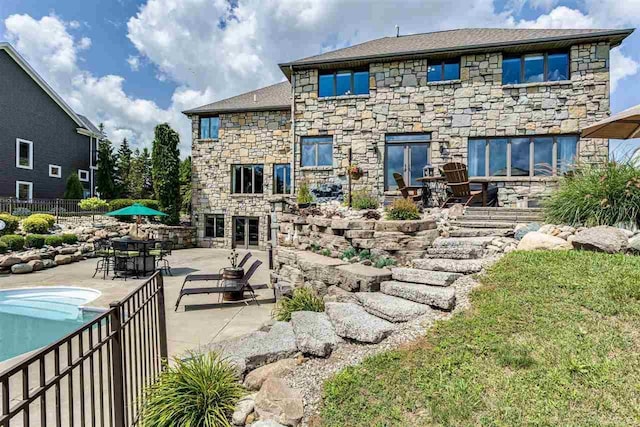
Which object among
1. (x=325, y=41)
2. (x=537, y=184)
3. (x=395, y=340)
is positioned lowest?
(x=395, y=340)

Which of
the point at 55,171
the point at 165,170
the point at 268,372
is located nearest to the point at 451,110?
the point at 268,372

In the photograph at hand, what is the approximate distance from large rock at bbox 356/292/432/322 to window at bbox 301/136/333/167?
9.89 metres

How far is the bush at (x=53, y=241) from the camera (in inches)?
476

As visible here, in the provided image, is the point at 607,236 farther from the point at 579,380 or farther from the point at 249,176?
the point at 249,176

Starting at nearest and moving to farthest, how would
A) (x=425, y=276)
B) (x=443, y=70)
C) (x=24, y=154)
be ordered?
(x=425, y=276) → (x=443, y=70) → (x=24, y=154)

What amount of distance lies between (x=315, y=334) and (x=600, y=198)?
5205mm

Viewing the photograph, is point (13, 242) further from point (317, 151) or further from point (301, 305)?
point (301, 305)

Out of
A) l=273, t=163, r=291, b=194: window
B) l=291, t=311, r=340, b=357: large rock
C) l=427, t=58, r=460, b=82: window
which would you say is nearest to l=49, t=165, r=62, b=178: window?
l=273, t=163, r=291, b=194: window

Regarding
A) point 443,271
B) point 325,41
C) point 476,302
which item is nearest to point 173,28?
point 325,41

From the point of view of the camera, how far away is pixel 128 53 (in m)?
13.9

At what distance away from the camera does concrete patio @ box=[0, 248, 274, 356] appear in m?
5.00

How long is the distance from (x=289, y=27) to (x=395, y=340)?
1214 centimetres

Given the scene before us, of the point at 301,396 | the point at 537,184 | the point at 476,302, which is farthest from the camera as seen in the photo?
the point at 537,184

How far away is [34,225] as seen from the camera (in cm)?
1339
